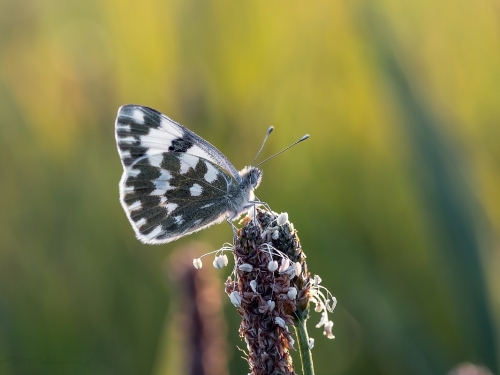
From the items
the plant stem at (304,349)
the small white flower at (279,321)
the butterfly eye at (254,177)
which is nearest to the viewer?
the plant stem at (304,349)

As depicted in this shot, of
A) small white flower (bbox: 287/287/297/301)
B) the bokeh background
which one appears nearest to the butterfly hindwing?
the bokeh background

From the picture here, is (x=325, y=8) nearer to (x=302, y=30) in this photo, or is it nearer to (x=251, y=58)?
(x=302, y=30)

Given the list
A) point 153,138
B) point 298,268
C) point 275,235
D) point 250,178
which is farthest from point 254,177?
point 298,268

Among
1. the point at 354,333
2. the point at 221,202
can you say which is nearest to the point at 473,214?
the point at 354,333

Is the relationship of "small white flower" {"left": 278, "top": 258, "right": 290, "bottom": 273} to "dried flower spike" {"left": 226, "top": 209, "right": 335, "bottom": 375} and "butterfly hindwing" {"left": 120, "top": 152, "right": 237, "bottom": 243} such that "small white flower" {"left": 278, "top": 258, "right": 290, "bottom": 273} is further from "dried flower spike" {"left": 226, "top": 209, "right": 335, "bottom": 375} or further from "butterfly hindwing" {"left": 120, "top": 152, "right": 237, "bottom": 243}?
"butterfly hindwing" {"left": 120, "top": 152, "right": 237, "bottom": 243}

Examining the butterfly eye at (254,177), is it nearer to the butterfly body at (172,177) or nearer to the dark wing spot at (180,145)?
the butterfly body at (172,177)

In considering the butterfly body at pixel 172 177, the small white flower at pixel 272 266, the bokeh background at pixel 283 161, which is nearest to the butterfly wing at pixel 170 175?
the butterfly body at pixel 172 177
